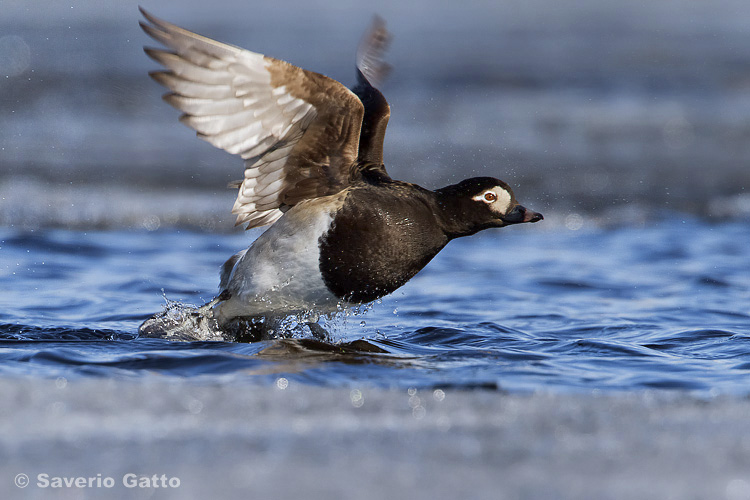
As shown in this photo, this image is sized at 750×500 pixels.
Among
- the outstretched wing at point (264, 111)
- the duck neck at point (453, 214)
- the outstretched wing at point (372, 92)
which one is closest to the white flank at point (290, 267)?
the outstretched wing at point (264, 111)

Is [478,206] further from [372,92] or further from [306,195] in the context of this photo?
[372,92]

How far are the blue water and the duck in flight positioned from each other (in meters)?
0.35

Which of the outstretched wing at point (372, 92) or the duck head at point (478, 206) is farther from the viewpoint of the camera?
the outstretched wing at point (372, 92)

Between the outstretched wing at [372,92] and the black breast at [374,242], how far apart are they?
0.70m

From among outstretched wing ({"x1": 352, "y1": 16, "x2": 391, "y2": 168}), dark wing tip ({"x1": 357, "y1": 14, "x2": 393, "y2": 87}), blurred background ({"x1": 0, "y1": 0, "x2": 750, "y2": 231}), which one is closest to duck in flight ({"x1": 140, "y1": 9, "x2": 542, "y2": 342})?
outstretched wing ({"x1": 352, "y1": 16, "x2": 391, "y2": 168})

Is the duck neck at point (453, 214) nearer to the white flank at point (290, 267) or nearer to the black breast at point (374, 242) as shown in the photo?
the black breast at point (374, 242)

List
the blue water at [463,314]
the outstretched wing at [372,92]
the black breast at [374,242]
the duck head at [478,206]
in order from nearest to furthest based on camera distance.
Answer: the blue water at [463,314] → the black breast at [374,242] → the duck head at [478,206] → the outstretched wing at [372,92]

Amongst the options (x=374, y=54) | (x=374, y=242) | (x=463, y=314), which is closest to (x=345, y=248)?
(x=374, y=242)

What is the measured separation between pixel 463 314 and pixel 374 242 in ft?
3.87

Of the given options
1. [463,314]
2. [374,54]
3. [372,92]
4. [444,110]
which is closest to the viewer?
[463,314]

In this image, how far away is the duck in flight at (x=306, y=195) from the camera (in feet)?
14.1

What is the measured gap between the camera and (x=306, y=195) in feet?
16.1

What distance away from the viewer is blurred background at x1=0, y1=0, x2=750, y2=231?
9094 millimetres

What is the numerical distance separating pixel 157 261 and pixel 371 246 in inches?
112
